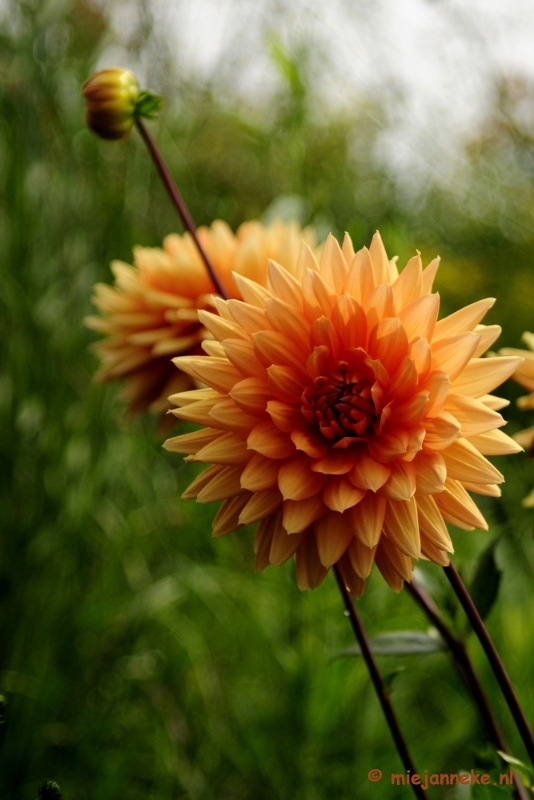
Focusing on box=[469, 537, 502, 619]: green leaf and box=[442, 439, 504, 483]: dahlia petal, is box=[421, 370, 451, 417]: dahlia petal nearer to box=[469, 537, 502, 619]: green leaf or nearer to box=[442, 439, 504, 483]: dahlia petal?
box=[442, 439, 504, 483]: dahlia petal

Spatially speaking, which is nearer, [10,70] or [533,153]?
[10,70]

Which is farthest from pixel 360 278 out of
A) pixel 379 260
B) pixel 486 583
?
pixel 486 583

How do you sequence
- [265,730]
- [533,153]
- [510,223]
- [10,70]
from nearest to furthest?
1. [265,730]
2. [10,70]
3. [533,153]
4. [510,223]

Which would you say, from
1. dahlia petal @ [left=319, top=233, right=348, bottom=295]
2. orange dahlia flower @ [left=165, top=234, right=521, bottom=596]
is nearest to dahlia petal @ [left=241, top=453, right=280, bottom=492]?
orange dahlia flower @ [left=165, top=234, right=521, bottom=596]

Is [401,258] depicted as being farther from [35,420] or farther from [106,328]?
[35,420]

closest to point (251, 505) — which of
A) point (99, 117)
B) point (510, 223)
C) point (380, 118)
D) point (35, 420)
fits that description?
point (99, 117)

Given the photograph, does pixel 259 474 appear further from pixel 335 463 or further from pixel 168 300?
pixel 168 300

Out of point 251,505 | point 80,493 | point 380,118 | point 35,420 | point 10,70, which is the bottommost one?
point 251,505
